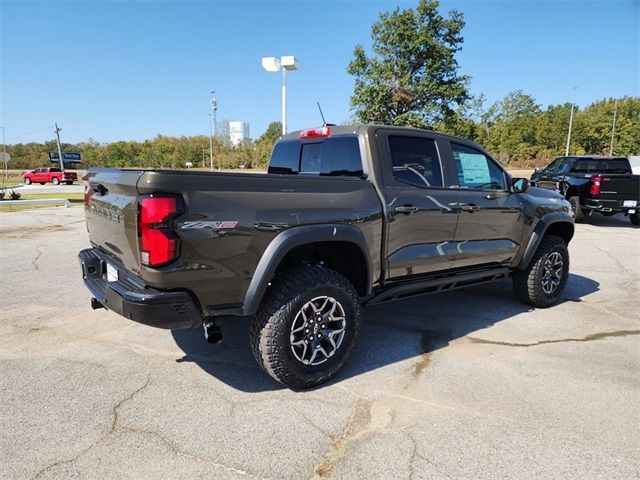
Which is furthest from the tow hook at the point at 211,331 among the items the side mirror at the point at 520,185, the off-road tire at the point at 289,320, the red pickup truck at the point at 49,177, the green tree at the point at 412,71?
the red pickup truck at the point at 49,177

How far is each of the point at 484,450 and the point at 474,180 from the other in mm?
2649

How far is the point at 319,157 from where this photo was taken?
4.09 m

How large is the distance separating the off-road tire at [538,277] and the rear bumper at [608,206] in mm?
8000

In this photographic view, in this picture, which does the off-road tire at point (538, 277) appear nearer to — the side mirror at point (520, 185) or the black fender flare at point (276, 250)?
the side mirror at point (520, 185)

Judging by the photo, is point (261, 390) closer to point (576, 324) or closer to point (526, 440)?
point (526, 440)

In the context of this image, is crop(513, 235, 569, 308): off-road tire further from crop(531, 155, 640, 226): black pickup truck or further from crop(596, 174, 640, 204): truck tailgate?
crop(596, 174, 640, 204): truck tailgate

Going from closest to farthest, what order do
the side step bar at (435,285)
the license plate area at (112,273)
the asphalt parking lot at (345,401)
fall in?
1. the asphalt parking lot at (345,401)
2. the license plate area at (112,273)
3. the side step bar at (435,285)

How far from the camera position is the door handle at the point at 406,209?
3.50 meters

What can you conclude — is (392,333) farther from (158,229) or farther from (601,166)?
(601,166)

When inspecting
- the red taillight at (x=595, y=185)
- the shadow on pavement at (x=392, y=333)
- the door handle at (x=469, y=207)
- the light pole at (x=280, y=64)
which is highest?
the light pole at (x=280, y=64)

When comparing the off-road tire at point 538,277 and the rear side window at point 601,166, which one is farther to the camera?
the rear side window at point 601,166

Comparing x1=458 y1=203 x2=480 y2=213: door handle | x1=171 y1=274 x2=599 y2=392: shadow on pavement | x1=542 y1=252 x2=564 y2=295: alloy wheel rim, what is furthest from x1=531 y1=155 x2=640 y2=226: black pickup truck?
x1=458 y1=203 x2=480 y2=213: door handle

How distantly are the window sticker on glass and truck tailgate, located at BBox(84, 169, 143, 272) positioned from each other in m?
2.99

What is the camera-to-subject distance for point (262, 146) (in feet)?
226
